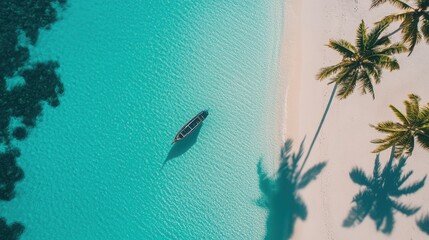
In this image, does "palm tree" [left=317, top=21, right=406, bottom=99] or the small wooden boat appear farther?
the small wooden boat

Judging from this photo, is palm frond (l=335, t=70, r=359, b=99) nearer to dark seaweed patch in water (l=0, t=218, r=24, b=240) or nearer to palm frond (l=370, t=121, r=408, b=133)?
palm frond (l=370, t=121, r=408, b=133)

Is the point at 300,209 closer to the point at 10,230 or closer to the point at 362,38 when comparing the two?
the point at 362,38

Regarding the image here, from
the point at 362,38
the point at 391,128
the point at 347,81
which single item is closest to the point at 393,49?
the point at 362,38

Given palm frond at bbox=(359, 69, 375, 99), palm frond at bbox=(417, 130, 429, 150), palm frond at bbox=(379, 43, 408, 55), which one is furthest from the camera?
palm frond at bbox=(359, 69, 375, 99)

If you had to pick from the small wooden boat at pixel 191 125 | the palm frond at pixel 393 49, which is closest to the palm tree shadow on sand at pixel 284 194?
the small wooden boat at pixel 191 125

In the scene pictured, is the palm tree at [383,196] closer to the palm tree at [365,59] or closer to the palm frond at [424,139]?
the palm frond at [424,139]

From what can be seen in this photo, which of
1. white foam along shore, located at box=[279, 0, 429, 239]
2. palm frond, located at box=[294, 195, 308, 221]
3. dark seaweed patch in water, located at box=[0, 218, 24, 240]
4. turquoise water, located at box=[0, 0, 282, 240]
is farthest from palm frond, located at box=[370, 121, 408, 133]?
dark seaweed patch in water, located at box=[0, 218, 24, 240]
